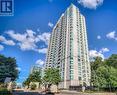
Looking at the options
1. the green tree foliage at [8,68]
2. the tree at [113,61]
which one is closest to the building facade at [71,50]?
the tree at [113,61]

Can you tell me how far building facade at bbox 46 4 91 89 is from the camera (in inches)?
5290

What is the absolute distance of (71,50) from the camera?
140000 mm

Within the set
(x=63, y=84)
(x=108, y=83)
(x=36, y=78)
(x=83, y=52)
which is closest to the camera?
(x=108, y=83)

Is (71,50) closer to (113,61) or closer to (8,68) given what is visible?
(113,61)

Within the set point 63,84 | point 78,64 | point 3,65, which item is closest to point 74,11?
point 78,64

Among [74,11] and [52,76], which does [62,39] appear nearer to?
[74,11]

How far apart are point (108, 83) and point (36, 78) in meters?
47.5

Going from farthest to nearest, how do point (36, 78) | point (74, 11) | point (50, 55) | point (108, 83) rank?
point (50, 55) < point (74, 11) < point (36, 78) < point (108, 83)

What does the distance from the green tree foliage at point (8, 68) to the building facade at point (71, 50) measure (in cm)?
6269

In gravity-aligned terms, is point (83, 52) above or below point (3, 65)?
above

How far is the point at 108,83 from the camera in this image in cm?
5906

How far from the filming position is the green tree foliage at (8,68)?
212ft

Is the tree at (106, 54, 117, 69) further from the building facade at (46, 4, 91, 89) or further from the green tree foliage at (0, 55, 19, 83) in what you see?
the building facade at (46, 4, 91, 89)

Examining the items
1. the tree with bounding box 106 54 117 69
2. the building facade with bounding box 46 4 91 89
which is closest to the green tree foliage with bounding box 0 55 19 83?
the tree with bounding box 106 54 117 69
